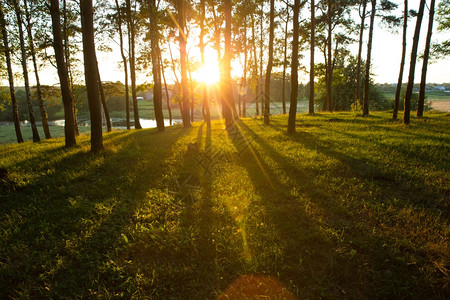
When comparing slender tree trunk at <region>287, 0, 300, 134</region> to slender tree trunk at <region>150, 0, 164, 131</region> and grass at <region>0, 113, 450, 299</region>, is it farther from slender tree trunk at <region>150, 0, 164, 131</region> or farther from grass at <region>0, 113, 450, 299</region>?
slender tree trunk at <region>150, 0, 164, 131</region>

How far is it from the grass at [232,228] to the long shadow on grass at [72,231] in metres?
0.02

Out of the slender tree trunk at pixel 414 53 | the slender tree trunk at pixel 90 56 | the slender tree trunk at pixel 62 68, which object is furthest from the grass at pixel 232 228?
the slender tree trunk at pixel 414 53

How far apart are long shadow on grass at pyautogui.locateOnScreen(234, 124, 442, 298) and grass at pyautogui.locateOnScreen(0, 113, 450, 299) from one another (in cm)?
2

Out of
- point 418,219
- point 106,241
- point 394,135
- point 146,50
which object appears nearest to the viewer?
point 106,241

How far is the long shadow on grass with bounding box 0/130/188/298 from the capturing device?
3074mm

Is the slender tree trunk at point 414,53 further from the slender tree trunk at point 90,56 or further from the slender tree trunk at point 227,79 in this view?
the slender tree trunk at point 90,56

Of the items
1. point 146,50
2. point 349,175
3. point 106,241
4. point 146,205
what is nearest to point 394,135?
point 349,175

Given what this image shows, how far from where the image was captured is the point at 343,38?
26547mm

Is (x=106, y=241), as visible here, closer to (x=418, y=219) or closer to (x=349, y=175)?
(x=418, y=219)

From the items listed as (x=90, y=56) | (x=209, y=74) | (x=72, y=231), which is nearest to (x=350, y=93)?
(x=209, y=74)

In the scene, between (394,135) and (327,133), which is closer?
(394,135)

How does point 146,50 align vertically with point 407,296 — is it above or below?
Answer: above

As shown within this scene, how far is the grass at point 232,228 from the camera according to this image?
3027 mm

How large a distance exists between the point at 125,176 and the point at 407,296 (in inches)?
271
